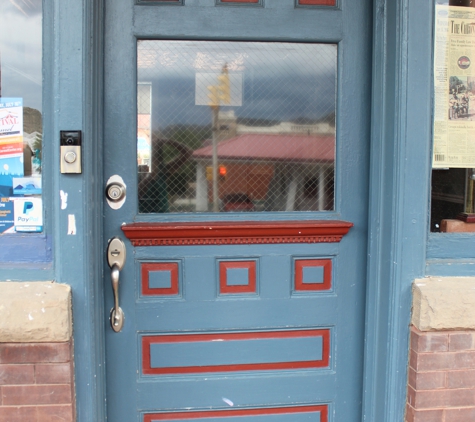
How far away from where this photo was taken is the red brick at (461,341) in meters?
1.98

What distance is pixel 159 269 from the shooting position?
84.4 inches

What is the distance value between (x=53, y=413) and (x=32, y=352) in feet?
0.97

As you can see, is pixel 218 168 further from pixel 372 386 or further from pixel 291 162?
pixel 372 386

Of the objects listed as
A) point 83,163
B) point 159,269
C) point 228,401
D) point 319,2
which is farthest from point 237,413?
point 319,2

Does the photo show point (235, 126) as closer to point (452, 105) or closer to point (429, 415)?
point (452, 105)

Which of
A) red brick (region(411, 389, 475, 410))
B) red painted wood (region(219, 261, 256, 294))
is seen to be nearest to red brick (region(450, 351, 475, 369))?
red brick (region(411, 389, 475, 410))

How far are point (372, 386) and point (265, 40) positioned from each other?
187cm

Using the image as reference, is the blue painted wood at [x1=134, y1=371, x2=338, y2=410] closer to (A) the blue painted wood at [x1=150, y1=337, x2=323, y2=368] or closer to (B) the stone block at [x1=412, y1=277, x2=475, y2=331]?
(A) the blue painted wood at [x1=150, y1=337, x2=323, y2=368]

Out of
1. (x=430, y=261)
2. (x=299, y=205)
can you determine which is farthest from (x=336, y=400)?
(x=299, y=205)

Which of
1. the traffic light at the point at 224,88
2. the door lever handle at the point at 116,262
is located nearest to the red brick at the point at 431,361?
the door lever handle at the point at 116,262

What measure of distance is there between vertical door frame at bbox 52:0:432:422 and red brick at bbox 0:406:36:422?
201 millimetres

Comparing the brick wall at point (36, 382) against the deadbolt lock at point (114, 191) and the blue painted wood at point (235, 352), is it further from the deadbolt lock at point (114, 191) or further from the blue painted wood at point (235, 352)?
the deadbolt lock at point (114, 191)

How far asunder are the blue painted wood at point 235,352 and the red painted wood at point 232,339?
2 centimetres

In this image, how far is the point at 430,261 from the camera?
2.05m
